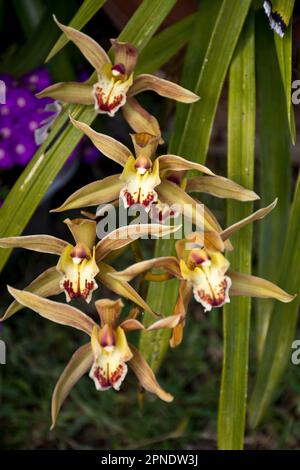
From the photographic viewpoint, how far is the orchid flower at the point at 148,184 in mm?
980

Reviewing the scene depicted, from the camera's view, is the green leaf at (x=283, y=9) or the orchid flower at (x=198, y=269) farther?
the green leaf at (x=283, y=9)

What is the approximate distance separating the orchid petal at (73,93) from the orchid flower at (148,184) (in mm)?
88

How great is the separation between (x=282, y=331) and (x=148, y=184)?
1.33ft

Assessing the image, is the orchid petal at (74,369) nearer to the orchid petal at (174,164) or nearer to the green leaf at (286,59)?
the orchid petal at (174,164)

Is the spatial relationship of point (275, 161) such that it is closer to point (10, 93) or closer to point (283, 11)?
point (283, 11)

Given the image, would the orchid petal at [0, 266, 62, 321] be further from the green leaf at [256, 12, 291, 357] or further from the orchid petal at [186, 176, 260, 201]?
the green leaf at [256, 12, 291, 357]

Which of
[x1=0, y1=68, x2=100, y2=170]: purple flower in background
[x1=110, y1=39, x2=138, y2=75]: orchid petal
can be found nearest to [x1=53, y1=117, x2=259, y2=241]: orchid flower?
[x1=110, y1=39, x2=138, y2=75]: orchid petal

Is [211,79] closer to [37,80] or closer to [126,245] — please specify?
[126,245]

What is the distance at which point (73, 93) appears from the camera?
109 cm

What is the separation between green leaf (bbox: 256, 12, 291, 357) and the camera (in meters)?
1.31

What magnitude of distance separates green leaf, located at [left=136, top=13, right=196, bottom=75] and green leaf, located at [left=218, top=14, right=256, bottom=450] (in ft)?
0.67

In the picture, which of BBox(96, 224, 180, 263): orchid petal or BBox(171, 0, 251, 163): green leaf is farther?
BBox(171, 0, 251, 163): green leaf

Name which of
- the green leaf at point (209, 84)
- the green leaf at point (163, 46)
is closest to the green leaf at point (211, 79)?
the green leaf at point (209, 84)

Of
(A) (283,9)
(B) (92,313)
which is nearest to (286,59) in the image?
(A) (283,9)
